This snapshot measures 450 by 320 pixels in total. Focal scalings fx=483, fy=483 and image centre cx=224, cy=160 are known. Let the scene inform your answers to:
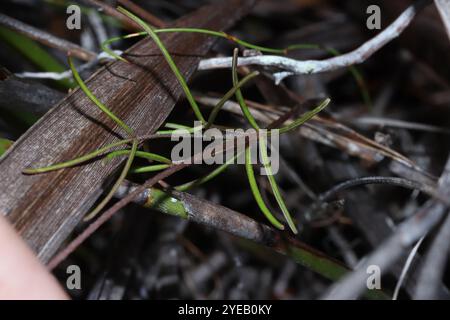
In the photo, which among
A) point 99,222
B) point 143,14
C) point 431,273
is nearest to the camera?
point 431,273

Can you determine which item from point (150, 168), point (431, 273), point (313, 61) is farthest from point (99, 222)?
point (313, 61)

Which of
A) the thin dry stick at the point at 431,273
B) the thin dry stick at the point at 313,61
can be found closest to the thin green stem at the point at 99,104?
the thin dry stick at the point at 313,61

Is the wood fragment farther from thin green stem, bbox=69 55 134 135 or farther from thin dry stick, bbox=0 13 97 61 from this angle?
thin dry stick, bbox=0 13 97 61

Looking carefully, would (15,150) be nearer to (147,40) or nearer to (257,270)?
(147,40)

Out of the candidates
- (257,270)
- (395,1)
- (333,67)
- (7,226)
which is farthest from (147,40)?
(395,1)

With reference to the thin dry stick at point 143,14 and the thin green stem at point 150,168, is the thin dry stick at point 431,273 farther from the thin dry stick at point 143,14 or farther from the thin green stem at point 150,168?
the thin dry stick at point 143,14

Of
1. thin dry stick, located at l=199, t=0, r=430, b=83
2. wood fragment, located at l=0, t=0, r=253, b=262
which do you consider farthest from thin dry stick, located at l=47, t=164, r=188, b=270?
thin dry stick, located at l=199, t=0, r=430, b=83

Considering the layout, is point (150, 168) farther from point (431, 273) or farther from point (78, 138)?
point (431, 273)

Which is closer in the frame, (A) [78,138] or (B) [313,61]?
(A) [78,138]
